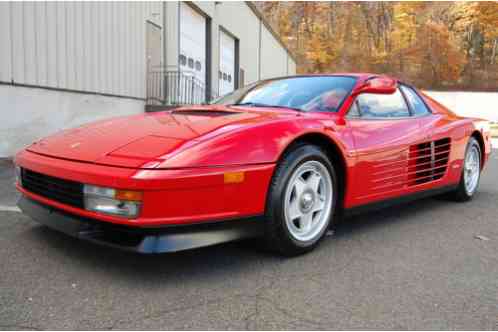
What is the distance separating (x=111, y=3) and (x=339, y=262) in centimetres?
714

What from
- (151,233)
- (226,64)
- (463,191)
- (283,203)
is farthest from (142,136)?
(226,64)

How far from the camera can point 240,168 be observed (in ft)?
6.72

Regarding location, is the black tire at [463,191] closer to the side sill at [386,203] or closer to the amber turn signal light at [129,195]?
the side sill at [386,203]

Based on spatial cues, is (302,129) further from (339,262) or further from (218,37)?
(218,37)

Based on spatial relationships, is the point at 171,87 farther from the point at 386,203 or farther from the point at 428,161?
the point at 386,203

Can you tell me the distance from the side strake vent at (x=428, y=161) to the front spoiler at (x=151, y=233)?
1460mm

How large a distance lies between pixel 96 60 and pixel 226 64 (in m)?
8.10

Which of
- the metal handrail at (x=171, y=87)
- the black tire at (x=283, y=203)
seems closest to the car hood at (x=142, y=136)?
the black tire at (x=283, y=203)

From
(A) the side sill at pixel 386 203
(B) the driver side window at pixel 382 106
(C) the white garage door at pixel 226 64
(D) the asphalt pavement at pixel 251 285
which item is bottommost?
(D) the asphalt pavement at pixel 251 285

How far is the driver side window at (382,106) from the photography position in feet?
9.57

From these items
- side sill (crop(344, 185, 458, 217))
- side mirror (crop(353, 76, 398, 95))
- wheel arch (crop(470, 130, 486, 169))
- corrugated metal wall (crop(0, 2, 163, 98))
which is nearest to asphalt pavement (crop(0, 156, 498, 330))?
side sill (crop(344, 185, 458, 217))

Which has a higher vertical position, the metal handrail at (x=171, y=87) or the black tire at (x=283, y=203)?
the metal handrail at (x=171, y=87)

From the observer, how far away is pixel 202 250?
2402 mm

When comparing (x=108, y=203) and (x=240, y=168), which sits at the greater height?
(x=240, y=168)
